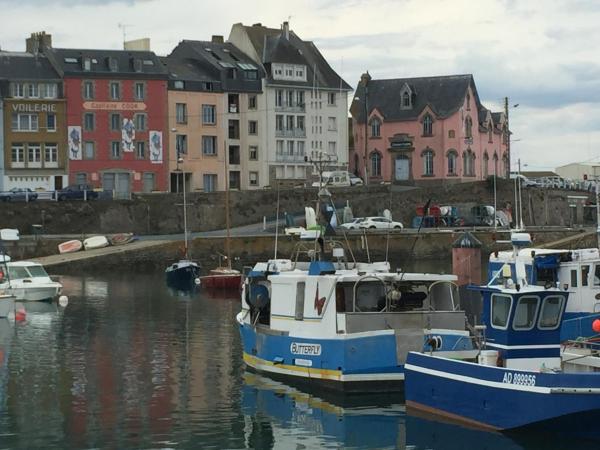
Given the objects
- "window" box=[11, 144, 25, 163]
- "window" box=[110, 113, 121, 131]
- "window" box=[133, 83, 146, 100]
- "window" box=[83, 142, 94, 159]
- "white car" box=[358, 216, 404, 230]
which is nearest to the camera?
"white car" box=[358, 216, 404, 230]

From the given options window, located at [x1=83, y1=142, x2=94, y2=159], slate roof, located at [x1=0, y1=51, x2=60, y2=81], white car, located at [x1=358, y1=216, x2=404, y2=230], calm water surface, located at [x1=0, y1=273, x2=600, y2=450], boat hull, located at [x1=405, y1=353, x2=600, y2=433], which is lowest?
calm water surface, located at [x1=0, y1=273, x2=600, y2=450]

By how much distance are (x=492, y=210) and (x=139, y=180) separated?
27735 millimetres

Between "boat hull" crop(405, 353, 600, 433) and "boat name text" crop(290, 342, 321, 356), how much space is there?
3435 millimetres

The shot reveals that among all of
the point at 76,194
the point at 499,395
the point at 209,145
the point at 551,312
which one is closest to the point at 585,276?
the point at 551,312

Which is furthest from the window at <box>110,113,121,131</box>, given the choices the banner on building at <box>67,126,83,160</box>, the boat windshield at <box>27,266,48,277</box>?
the boat windshield at <box>27,266,48,277</box>

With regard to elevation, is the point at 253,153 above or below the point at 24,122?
below

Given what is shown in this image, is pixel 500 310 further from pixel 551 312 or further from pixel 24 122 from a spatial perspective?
pixel 24 122

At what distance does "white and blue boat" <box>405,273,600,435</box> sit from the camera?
24.9 metres

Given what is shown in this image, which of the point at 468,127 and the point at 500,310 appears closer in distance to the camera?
the point at 500,310

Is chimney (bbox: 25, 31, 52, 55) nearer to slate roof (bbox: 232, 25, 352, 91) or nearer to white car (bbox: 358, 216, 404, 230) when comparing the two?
slate roof (bbox: 232, 25, 352, 91)

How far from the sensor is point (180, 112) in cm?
9719

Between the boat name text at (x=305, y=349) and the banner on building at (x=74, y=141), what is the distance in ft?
208

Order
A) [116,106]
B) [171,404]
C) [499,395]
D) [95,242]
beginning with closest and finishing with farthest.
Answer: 1. [499,395]
2. [171,404]
3. [95,242]
4. [116,106]

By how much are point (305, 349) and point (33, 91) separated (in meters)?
64.8
